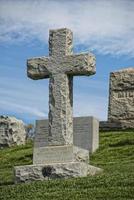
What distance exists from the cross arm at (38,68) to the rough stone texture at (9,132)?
38.8 ft

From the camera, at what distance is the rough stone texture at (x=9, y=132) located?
2603 centimetres

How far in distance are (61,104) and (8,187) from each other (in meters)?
2.44

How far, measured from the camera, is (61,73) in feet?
45.8

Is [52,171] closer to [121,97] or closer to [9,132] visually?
[121,97]

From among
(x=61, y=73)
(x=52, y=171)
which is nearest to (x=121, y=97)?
(x=61, y=73)

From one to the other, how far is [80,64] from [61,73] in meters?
0.58

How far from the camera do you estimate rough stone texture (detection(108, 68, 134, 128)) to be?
25.4 metres

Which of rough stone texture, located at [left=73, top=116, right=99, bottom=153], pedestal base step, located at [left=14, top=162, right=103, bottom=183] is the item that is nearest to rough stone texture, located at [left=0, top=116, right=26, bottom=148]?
rough stone texture, located at [left=73, top=116, right=99, bottom=153]

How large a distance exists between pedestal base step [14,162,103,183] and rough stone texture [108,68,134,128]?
12.2m

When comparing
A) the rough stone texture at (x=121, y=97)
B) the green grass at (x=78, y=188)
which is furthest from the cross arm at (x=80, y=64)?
the rough stone texture at (x=121, y=97)

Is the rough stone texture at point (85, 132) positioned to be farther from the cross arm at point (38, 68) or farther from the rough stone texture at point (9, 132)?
the cross arm at point (38, 68)

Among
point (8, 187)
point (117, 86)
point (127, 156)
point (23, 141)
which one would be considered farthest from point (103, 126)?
point (8, 187)

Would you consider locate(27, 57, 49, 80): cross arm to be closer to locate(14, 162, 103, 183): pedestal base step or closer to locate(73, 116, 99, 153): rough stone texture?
locate(14, 162, 103, 183): pedestal base step

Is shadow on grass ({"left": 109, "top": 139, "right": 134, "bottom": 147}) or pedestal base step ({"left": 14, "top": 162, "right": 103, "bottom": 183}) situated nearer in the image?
pedestal base step ({"left": 14, "top": 162, "right": 103, "bottom": 183})
